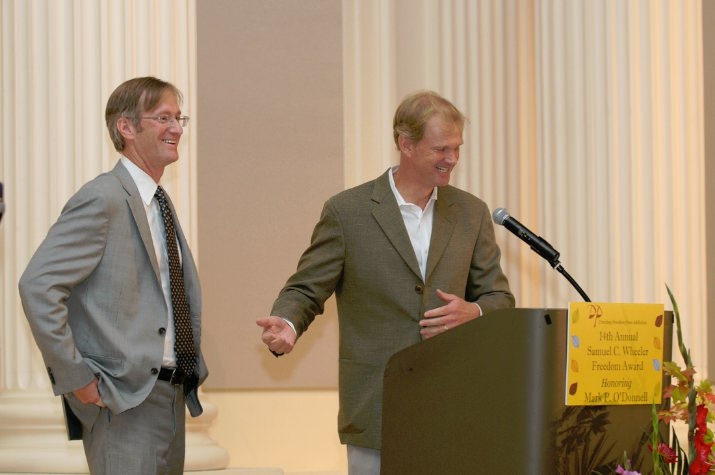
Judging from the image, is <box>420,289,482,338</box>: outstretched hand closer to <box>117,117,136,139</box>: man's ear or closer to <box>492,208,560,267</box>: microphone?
<box>492,208,560,267</box>: microphone

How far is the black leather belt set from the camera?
283 centimetres

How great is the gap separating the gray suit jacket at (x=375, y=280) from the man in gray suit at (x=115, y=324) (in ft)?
1.23

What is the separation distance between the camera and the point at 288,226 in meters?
4.96

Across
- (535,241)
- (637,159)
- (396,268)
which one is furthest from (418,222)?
(637,159)

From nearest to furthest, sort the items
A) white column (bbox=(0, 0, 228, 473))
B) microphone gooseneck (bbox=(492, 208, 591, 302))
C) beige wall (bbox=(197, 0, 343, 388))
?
microphone gooseneck (bbox=(492, 208, 591, 302)) → white column (bbox=(0, 0, 228, 473)) → beige wall (bbox=(197, 0, 343, 388))

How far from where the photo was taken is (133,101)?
2998 millimetres

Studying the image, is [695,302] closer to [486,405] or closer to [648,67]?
[648,67]

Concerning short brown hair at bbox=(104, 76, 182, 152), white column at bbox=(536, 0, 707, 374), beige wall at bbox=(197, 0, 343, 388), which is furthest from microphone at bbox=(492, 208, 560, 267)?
beige wall at bbox=(197, 0, 343, 388)

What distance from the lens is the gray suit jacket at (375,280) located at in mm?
3053

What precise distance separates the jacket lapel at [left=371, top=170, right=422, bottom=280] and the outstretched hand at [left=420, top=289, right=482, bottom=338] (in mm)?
132

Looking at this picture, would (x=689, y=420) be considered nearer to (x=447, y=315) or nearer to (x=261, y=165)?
(x=447, y=315)

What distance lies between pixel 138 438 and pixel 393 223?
3.08 ft

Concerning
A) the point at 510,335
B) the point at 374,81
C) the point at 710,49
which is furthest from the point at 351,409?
the point at 710,49

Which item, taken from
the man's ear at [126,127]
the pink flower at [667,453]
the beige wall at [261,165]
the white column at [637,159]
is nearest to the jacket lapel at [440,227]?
the man's ear at [126,127]
